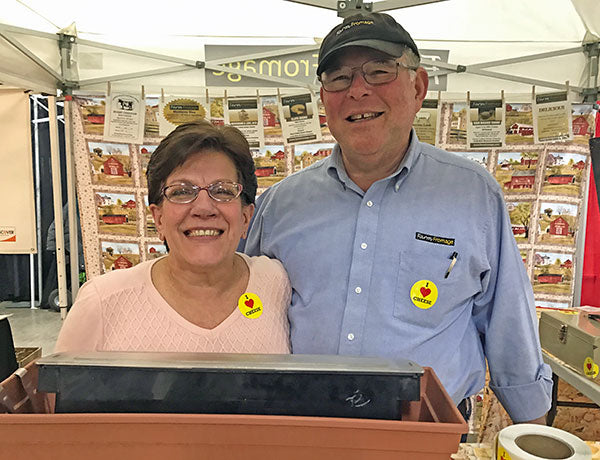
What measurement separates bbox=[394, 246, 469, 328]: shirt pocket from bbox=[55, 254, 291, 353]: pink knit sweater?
0.35m

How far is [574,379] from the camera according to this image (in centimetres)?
174

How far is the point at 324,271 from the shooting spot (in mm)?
1284

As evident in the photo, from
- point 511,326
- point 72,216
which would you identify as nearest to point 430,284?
point 511,326

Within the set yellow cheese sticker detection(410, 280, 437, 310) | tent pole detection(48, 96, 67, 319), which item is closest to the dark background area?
tent pole detection(48, 96, 67, 319)

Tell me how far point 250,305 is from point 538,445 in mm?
699

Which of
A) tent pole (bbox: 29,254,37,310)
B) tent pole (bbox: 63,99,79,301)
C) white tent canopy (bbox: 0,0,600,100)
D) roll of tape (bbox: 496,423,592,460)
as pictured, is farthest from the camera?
tent pole (bbox: 29,254,37,310)

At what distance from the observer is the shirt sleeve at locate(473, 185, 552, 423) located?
4.17ft

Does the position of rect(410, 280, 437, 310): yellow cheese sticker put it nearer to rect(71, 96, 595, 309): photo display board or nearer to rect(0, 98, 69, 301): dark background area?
rect(71, 96, 595, 309): photo display board

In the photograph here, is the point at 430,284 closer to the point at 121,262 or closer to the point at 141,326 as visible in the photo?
the point at 141,326

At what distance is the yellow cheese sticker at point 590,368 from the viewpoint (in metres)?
1.65

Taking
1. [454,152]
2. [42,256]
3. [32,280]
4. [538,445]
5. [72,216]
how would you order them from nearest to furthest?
[538,445]
[454,152]
[72,216]
[32,280]
[42,256]

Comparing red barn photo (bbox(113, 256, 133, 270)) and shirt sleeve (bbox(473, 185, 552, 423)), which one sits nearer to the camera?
shirt sleeve (bbox(473, 185, 552, 423))

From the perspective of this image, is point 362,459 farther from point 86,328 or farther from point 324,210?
point 324,210

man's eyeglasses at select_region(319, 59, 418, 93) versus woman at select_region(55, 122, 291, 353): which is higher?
man's eyeglasses at select_region(319, 59, 418, 93)
